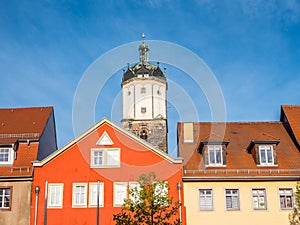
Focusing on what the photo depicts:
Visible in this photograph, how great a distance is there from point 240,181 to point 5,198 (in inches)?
602

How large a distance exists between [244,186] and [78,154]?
36.8ft

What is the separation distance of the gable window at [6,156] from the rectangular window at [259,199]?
16352mm

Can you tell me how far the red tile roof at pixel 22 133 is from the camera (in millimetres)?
34156

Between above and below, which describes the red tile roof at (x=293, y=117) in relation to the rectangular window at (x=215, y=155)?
above

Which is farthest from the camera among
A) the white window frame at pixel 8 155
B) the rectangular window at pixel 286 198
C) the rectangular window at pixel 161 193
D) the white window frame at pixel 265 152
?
the white window frame at pixel 8 155

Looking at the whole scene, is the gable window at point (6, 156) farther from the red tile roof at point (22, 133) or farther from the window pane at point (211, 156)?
the window pane at point (211, 156)

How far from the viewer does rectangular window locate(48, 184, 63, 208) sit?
3341cm

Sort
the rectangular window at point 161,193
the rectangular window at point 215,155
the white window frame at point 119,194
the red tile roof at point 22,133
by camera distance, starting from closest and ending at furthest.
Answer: the rectangular window at point 161,193 → the white window frame at point 119,194 → the red tile roof at point 22,133 → the rectangular window at point 215,155

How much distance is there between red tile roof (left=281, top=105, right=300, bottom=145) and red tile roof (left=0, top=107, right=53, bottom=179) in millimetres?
18002

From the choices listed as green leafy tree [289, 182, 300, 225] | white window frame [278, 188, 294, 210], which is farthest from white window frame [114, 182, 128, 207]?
green leafy tree [289, 182, 300, 225]

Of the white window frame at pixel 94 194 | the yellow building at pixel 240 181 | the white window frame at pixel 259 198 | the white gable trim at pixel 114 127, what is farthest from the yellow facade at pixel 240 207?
the white window frame at pixel 94 194

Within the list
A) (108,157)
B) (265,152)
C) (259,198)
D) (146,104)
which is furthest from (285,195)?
(146,104)

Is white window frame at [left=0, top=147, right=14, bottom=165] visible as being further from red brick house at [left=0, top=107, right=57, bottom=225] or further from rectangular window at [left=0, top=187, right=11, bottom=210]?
rectangular window at [left=0, top=187, right=11, bottom=210]

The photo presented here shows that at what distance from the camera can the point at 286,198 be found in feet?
109
